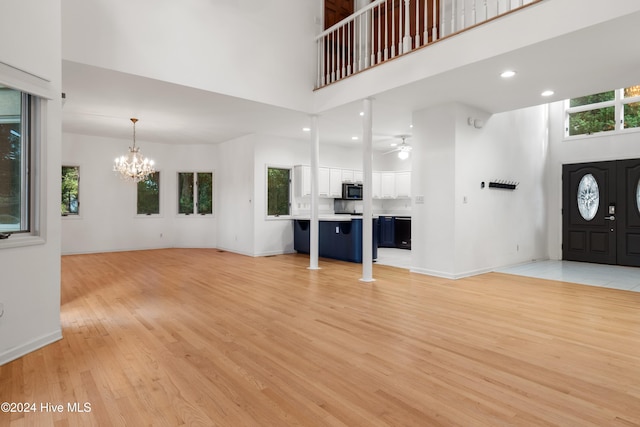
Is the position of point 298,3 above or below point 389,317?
above

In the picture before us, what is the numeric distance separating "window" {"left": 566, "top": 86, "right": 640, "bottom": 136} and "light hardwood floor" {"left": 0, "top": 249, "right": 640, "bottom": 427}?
424 cm

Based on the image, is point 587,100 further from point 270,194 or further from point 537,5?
point 270,194

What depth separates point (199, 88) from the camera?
16.7ft

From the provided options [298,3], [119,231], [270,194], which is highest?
[298,3]

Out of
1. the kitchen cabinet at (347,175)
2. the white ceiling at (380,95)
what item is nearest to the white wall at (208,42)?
the white ceiling at (380,95)

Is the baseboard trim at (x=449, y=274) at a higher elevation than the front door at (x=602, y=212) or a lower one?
lower

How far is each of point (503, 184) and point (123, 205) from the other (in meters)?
8.84

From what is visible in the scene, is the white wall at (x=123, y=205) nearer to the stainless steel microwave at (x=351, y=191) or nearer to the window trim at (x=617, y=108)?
the stainless steel microwave at (x=351, y=191)

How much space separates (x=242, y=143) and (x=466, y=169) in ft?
17.4

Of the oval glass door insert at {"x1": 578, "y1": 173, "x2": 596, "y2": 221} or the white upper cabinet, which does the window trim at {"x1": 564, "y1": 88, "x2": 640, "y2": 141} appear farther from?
the white upper cabinet

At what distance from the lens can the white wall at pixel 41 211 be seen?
2580 mm

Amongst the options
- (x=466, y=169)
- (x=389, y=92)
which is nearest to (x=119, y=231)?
(x=389, y=92)

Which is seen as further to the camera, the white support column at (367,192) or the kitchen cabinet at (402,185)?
the kitchen cabinet at (402,185)

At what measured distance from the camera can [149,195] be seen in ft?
31.3
